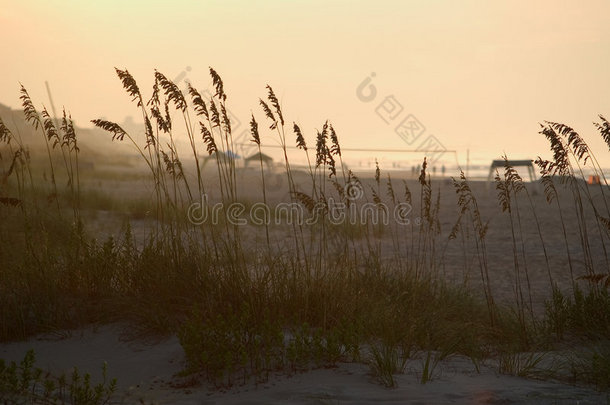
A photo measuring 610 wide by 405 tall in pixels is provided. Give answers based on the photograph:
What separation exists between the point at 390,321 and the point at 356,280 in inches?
27.8

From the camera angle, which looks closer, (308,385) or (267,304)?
(308,385)

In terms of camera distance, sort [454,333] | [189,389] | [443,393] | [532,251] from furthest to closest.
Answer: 1. [532,251]
2. [454,333]
3. [189,389]
4. [443,393]

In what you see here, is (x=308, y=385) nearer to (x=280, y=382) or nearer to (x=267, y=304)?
(x=280, y=382)

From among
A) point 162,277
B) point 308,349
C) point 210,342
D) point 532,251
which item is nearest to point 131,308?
point 162,277

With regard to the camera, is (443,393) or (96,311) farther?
(96,311)

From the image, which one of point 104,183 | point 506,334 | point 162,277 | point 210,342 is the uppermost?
point 104,183

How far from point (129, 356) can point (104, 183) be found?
1896cm

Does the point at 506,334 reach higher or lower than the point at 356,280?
lower

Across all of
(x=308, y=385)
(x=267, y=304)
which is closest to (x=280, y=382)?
(x=308, y=385)

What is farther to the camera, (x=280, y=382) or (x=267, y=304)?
(x=267, y=304)

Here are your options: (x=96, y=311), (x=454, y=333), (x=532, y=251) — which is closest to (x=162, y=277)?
(x=96, y=311)

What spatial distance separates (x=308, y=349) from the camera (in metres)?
3.55

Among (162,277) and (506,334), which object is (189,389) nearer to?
(162,277)

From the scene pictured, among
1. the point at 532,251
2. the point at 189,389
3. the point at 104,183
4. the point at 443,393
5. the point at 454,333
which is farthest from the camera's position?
the point at 104,183
